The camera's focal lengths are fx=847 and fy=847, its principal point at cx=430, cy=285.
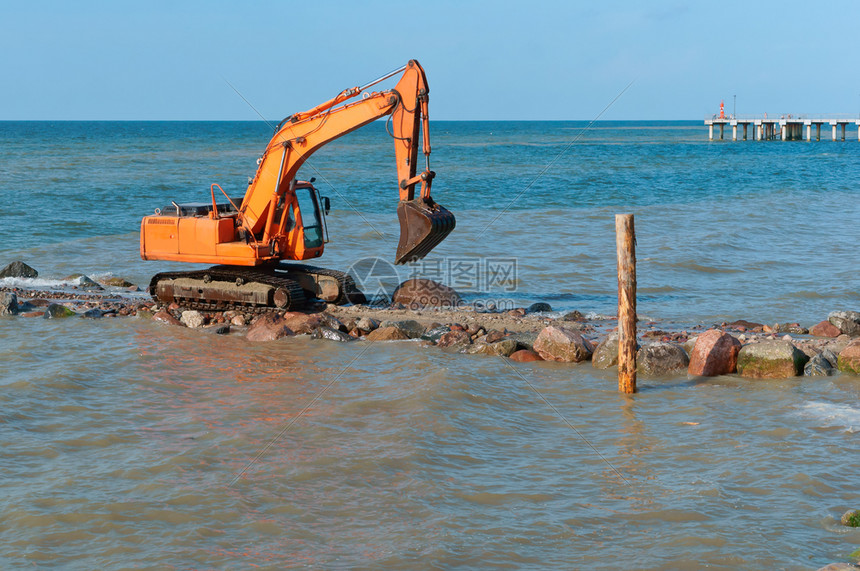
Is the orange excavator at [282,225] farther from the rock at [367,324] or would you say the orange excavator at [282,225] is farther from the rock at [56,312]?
the rock at [56,312]

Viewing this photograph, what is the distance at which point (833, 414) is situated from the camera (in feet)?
31.4

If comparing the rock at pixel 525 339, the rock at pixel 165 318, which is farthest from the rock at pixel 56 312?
the rock at pixel 525 339

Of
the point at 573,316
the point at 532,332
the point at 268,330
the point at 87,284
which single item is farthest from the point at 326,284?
the point at 87,284

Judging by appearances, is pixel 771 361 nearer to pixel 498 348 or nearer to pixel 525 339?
pixel 525 339

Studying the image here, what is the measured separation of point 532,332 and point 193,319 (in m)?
5.72

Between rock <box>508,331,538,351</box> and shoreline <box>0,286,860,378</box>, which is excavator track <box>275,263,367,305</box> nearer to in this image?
shoreline <box>0,286,860,378</box>

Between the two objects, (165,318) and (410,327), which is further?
(165,318)

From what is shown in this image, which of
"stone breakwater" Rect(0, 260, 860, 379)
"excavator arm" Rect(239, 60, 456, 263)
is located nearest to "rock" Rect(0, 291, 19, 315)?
"stone breakwater" Rect(0, 260, 860, 379)

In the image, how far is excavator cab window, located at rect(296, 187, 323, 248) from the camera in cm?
1474

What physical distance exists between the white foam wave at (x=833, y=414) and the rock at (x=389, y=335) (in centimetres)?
589

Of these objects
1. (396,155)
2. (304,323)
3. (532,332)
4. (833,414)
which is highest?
(396,155)

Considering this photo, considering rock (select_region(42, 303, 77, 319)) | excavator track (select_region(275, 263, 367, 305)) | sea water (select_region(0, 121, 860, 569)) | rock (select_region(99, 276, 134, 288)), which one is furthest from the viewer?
rock (select_region(99, 276, 134, 288))

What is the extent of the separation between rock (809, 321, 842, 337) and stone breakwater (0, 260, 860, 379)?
0.05ft

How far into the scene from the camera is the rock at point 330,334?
1327 cm
